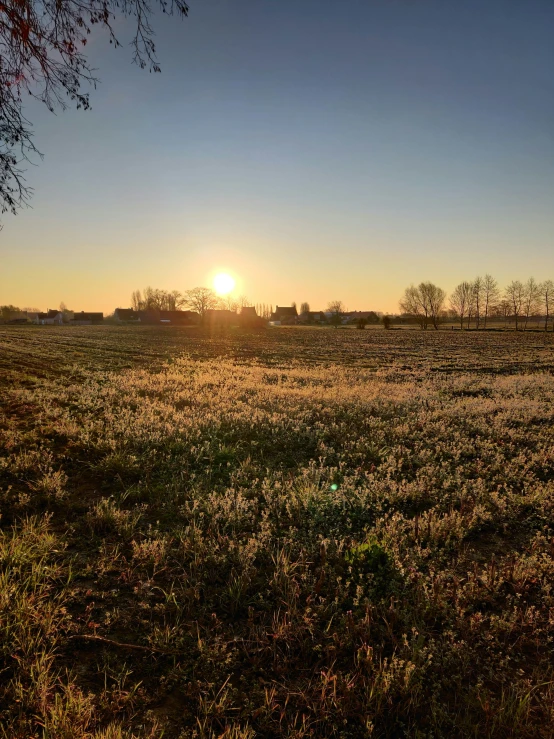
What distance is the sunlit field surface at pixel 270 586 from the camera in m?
2.43

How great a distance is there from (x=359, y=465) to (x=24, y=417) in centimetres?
719

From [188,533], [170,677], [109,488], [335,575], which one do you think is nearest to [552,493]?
[335,575]

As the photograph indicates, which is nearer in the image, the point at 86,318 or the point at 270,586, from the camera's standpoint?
the point at 270,586

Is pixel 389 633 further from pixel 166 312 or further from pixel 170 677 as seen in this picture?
pixel 166 312

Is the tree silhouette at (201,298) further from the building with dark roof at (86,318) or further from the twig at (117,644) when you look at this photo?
the twig at (117,644)

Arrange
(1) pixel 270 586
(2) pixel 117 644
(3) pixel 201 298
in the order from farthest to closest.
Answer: (3) pixel 201 298 → (1) pixel 270 586 → (2) pixel 117 644

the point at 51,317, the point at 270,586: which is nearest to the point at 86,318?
the point at 51,317

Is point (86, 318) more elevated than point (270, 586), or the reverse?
point (86, 318)

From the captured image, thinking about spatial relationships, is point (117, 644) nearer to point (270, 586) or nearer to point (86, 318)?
point (270, 586)

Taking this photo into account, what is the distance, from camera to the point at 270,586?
354cm

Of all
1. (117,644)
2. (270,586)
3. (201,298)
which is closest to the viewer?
(117,644)

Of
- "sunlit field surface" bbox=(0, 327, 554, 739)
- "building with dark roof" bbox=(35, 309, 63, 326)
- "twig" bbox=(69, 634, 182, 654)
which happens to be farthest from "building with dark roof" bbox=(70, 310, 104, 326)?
"twig" bbox=(69, 634, 182, 654)

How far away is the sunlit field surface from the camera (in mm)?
2432

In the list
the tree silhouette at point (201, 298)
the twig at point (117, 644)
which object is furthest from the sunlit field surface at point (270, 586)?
the tree silhouette at point (201, 298)
